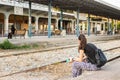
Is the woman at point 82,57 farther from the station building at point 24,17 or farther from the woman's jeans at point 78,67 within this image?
the station building at point 24,17

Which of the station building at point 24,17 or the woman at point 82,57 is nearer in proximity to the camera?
the woman at point 82,57

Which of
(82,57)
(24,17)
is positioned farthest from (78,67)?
(24,17)

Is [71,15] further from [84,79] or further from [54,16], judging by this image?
[84,79]

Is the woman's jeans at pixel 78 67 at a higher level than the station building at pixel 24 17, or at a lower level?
lower

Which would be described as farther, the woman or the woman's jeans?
the woman's jeans

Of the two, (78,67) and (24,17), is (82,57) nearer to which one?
(78,67)

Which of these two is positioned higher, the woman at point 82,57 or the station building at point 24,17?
the station building at point 24,17

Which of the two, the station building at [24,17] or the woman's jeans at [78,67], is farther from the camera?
the station building at [24,17]

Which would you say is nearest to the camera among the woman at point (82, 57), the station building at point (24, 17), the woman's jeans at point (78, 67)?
the woman at point (82, 57)

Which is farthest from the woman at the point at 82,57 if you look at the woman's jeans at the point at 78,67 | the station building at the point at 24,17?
the station building at the point at 24,17

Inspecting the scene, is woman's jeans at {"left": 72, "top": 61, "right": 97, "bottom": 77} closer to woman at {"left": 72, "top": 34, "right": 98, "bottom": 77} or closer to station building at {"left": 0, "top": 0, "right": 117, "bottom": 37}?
woman at {"left": 72, "top": 34, "right": 98, "bottom": 77}

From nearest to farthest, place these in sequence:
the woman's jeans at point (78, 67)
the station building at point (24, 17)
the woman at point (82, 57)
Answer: the woman at point (82, 57) < the woman's jeans at point (78, 67) < the station building at point (24, 17)

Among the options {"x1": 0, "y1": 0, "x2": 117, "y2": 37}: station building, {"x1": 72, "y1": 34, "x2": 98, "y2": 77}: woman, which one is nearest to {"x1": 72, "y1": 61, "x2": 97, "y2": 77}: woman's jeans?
{"x1": 72, "y1": 34, "x2": 98, "y2": 77}: woman

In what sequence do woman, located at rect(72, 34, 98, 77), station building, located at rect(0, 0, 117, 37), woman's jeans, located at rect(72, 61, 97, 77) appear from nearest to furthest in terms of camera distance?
woman, located at rect(72, 34, 98, 77), woman's jeans, located at rect(72, 61, 97, 77), station building, located at rect(0, 0, 117, 37)
